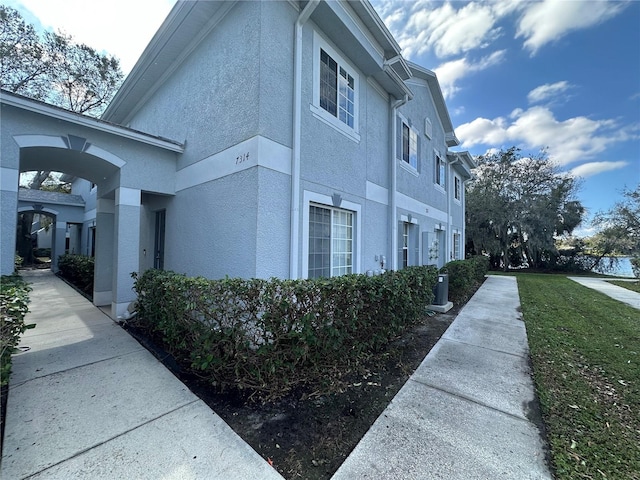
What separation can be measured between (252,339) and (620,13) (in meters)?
12.0

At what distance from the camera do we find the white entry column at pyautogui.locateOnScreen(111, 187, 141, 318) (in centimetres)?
595

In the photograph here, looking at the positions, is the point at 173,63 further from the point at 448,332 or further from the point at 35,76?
the point at 35,76

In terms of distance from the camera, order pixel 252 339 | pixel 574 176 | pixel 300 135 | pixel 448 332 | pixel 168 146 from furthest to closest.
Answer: pixel 574 176
pixel 168 146
pixel 448 332
pixel 300 135
pixel 252 339

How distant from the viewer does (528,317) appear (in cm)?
716

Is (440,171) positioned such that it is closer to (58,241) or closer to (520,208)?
(520,208)

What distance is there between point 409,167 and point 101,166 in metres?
9.32

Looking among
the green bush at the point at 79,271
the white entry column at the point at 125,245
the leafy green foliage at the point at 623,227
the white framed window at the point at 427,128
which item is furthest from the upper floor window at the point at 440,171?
the green bush at the point at 79,271

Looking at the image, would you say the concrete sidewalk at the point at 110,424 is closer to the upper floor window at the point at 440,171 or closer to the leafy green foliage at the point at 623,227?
the upper floor window at the point at 440,171

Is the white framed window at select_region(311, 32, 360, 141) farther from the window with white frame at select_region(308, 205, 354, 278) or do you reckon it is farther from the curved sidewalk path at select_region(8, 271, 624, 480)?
the curved sidewalk path at select_region(8, 271, 624, 480)

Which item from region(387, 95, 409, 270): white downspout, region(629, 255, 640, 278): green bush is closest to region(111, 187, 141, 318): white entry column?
region(387, 95, 409, 270): white downspout

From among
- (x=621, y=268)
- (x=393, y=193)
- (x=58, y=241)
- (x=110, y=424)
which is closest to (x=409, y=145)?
(x=393, y=193)

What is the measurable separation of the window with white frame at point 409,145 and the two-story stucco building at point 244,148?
1.00m

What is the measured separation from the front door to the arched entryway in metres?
0.48

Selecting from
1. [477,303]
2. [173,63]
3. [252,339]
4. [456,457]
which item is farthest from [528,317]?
[173,63]
